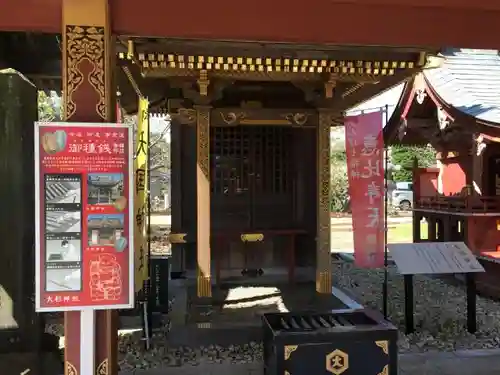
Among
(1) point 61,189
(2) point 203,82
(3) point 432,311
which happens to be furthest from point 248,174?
(1) point 61,189

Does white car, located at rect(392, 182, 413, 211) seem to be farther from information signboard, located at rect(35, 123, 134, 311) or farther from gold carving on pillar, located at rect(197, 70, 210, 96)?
information signboard, located at rect(35, 123, 134, 311)

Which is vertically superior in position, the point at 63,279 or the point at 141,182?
the point at 141,182

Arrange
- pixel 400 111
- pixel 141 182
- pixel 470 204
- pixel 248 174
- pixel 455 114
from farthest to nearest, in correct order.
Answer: pixel 400 111, pixel 470 204, pixel 455 114, pixel 248 174, pixel 141 182

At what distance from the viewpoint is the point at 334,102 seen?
7.46 m

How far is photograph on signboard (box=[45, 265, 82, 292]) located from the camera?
126 inches

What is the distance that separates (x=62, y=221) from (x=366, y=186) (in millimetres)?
4713

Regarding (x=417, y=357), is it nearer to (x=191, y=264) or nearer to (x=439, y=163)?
(x=191, y=264)

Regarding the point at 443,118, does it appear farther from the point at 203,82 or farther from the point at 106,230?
the point at 106,230

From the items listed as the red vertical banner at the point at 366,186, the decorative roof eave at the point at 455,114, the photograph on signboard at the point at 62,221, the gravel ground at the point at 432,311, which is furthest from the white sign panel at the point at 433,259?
the photograph on signboard at the point at 62,221

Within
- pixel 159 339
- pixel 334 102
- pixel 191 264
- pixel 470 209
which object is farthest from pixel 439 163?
pixel 159 339

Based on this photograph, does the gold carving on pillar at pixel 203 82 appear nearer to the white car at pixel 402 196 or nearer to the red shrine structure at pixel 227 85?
the red shrine structure at pixel 227 85

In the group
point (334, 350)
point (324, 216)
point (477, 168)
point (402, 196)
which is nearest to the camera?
point (334, 350)

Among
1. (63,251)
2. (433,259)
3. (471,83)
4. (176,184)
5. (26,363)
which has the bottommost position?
(26,363)

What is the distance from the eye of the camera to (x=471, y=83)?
10078mm
